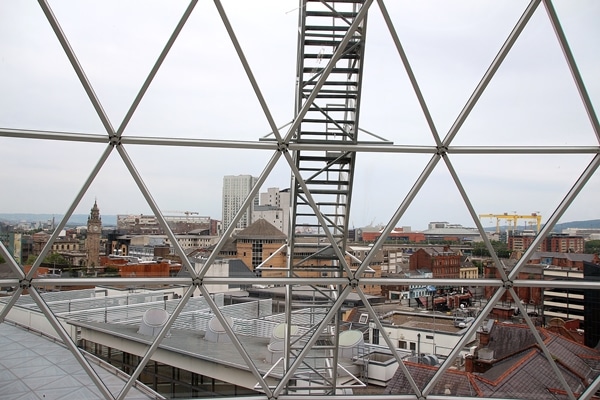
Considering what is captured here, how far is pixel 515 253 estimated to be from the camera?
264 inches

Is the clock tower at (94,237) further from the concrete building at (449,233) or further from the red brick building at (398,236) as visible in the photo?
the concrete building at (449,233)

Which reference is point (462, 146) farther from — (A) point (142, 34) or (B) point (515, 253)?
(A) point (142, 34)

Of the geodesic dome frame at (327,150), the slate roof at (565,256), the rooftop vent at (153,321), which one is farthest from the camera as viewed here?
the slate roof at (565,256)

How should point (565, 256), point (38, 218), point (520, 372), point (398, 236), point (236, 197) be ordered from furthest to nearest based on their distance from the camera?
point (520, 372)
point (565, 256)
point (398, 236)
point (236, 197)
point (38, 218)

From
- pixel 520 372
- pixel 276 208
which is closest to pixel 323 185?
pixel 276 208

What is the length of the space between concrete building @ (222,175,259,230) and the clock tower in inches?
59.4

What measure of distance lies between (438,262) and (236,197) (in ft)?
8.87

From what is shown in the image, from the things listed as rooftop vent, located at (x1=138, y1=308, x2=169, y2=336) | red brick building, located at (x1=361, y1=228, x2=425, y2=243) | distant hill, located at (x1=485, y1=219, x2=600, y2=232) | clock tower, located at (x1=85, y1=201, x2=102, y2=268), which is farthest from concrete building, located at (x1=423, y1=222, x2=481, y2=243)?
clock tower, located at (x1=85, y1=201, x2=102, y2=268)

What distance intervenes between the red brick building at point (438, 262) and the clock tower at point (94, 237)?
3.87 m

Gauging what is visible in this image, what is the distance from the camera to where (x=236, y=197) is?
21.5 ft

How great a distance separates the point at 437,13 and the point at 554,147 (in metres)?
2.15

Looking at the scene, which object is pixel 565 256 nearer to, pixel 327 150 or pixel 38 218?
pixel 327 150

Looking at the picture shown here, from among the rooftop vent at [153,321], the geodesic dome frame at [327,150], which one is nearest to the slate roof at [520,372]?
the geodesic dome frame at [327,150]

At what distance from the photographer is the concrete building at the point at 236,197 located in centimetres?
646
